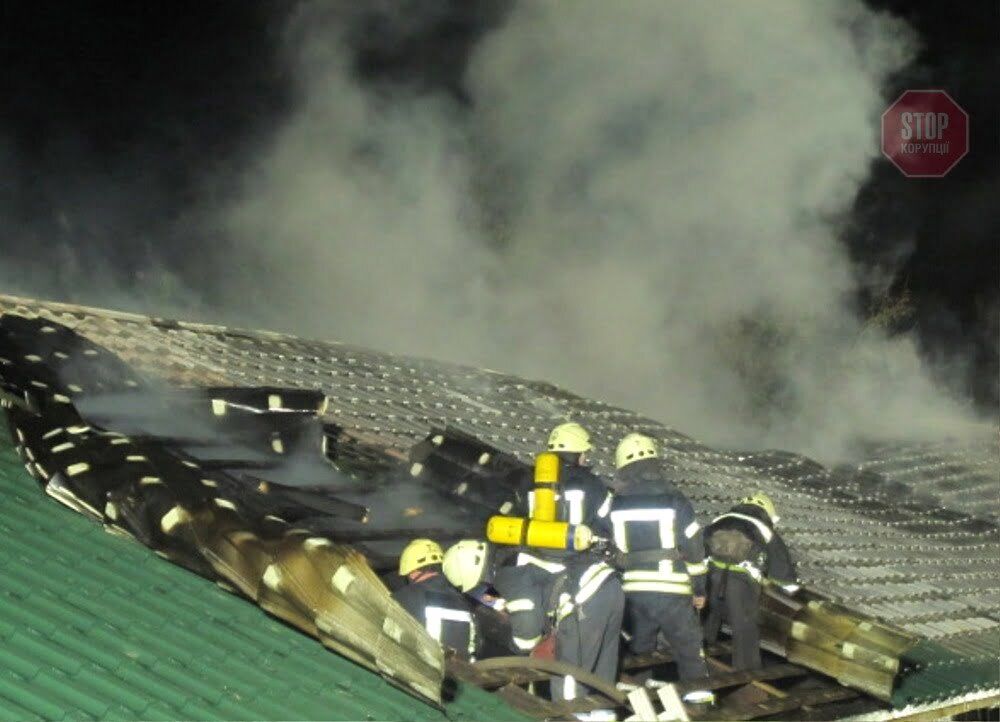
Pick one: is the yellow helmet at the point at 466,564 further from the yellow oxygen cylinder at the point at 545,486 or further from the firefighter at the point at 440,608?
the yellow oxygen cylinder at the point at 545,486

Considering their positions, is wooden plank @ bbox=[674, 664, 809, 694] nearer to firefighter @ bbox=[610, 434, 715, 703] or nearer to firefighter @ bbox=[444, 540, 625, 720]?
firefighter @ bbox=[610, 434, 715, 703]

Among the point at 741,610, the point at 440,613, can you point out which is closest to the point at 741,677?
the point at 741,610

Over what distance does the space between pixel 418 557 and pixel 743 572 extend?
1994 mm

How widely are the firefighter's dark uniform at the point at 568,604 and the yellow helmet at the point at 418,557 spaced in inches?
15.6

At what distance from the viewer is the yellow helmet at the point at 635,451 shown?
6348mm

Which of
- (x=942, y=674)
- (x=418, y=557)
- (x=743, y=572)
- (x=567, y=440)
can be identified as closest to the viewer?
(x=418, y=557)

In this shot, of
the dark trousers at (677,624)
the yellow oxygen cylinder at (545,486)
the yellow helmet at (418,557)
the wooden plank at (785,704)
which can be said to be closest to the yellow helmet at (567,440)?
the yellow oxygen cylinder at (545,486)

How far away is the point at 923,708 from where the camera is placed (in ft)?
21.5

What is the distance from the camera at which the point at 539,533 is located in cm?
561

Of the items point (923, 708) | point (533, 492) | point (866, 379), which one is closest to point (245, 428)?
point (533, 492)

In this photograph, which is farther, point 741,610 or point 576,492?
point 741,610

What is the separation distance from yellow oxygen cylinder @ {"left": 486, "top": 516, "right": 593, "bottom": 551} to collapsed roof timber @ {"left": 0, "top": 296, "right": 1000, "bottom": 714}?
2.00 feet

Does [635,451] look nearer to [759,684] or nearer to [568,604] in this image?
[568,604]

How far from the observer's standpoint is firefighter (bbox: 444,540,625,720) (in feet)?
18.4
